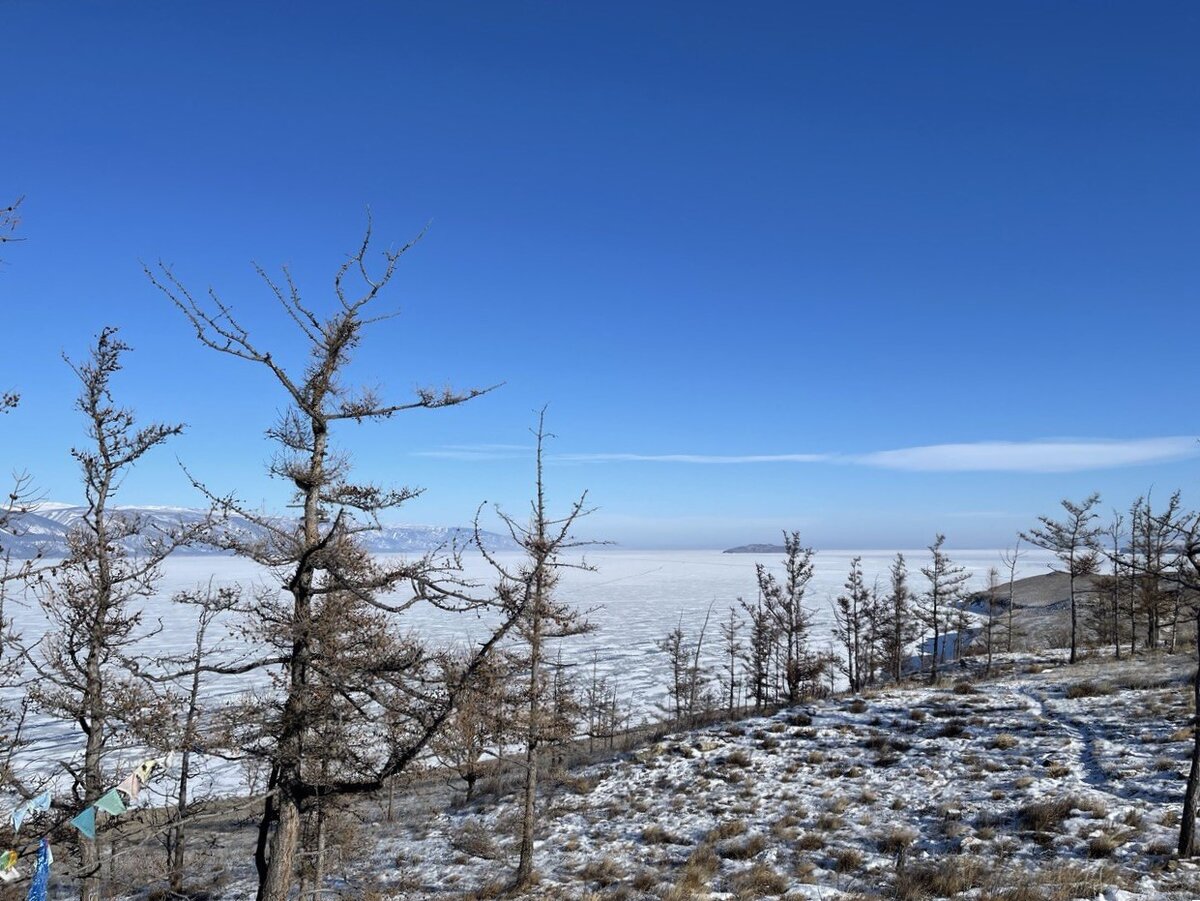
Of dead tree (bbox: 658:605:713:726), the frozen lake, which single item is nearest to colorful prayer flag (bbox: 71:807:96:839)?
the frozen lake

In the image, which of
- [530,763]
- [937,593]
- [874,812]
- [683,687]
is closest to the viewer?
[874,812]

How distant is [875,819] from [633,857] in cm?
555

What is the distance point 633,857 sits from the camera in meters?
15.6

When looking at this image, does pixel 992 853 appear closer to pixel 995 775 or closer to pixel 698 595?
pixel 995 775

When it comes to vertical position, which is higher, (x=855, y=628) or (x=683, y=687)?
(x=855, y=628)

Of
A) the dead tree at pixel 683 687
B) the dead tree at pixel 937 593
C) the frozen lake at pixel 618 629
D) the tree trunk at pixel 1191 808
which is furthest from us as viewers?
the frozen lake at pixel 618 629

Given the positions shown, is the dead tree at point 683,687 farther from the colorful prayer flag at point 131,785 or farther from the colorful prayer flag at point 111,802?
the colorful prayer flag at point 111,802

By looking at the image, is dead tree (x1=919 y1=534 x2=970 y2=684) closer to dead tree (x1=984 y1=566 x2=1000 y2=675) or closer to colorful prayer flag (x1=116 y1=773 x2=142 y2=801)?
dead tree (x1=984 y1=566 x2=1000 y2=675)

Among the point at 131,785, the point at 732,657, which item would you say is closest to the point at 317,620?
the point at 131,785

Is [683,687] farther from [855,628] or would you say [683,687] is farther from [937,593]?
[937,593]

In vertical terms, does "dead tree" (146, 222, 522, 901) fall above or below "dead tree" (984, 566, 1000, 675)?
above

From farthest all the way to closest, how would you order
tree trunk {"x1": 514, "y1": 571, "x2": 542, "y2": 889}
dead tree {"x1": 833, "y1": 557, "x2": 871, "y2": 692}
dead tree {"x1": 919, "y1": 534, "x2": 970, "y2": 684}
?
dead tree {"x1": 833, "y1": 557, "x2": 871, "y2": 692} → dead tree {"x1": 919, "y1": 534, "x2": 970, "y2": 684} → tree trunk {"x1": 514, "y1": 571, "x2": 542, "y2": 889}

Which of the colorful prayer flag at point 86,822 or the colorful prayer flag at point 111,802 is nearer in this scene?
the colorful prayer flag at point 86,822

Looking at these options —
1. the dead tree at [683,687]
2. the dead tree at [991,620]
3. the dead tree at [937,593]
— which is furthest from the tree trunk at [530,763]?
the dead tree at [683,687]
